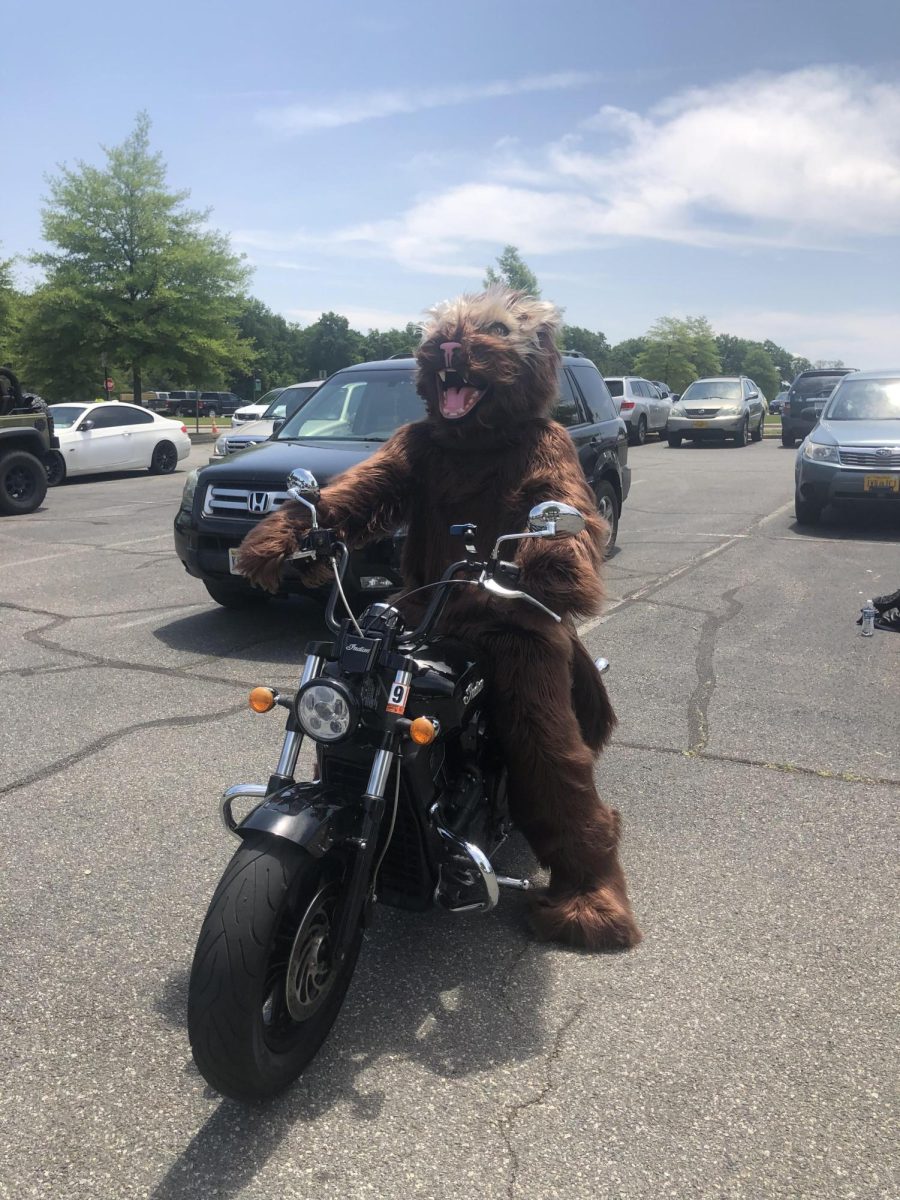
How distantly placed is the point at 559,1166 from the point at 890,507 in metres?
11.9

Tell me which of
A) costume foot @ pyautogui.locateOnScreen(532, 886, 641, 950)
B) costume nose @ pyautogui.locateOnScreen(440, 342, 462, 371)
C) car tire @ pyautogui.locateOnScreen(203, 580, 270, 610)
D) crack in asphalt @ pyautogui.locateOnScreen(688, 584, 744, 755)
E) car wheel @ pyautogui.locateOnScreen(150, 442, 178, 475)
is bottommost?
crack in asphalt @ pyautogui.locateOnScreen(688, 584, 744, 755)

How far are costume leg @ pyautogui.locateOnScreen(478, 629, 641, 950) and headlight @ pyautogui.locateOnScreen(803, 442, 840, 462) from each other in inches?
358

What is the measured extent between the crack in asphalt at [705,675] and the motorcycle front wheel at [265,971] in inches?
104

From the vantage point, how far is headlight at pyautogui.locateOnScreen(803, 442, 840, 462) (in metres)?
11.2

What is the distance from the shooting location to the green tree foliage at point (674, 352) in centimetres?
7138

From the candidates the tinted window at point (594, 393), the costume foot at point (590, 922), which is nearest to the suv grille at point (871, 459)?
the tinted window at point (594, 393)

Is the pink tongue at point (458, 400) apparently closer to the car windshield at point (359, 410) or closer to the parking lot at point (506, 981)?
the parking lot at point (506, 981)

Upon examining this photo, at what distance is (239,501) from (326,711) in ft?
14.7

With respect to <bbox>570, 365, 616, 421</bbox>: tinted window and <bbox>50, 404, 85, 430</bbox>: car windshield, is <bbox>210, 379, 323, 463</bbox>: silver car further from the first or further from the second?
<bbox>570, 365, 616, 421</bbox>: tinted window

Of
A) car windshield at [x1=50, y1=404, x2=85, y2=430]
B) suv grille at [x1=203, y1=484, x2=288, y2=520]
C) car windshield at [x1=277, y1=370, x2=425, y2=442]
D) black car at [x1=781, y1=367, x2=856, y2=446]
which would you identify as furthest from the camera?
black car at [x1=781, y1=367, x2=856, y2=446]

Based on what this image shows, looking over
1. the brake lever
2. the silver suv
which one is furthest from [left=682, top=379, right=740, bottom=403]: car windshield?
the brake lever

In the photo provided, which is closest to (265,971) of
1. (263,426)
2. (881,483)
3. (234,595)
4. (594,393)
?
(234,595)

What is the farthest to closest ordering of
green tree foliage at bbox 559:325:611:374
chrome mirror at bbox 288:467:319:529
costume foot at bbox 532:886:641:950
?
green tree foliage at bbox 559:325:611:374
costume foot at bbox 532:886:641:950
chrome mirror at bbox 288:467:319:529

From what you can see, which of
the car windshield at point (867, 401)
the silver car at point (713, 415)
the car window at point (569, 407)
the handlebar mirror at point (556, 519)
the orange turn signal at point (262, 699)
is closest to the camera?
the handlebar mirror at point (556, 519)
